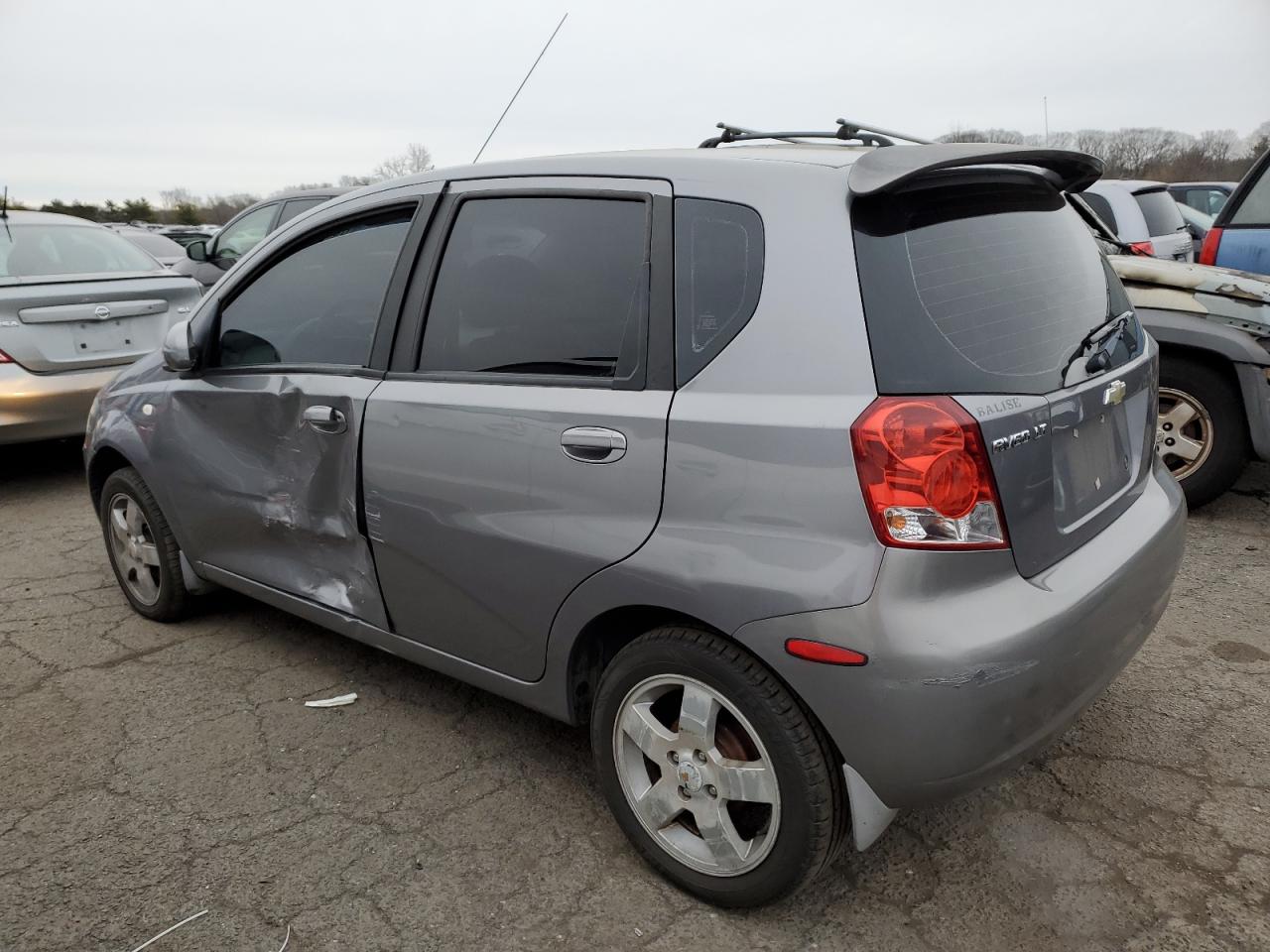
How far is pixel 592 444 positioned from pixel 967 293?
2.82 ft

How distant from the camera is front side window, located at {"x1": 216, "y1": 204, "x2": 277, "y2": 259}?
360 inches

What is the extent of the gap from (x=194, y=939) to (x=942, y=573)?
180cm

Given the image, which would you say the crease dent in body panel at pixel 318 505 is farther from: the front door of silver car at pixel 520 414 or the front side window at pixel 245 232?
the front side window at pixel 245 232

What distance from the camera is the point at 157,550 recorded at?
3703mm

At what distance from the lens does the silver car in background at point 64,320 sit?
5457 millimetres

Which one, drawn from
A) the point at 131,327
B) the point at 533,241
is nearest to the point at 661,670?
the point at 533,241

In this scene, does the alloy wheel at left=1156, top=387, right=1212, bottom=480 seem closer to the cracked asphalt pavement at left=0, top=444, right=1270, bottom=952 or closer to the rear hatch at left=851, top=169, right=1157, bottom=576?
the cracked asphalt pavement at left=0, top=444, right=1270, bottom=952

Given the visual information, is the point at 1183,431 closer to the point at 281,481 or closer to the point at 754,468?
the point at 754,468

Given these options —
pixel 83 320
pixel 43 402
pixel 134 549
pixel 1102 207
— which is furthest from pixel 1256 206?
pixel 43 402

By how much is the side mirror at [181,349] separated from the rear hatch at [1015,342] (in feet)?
7.78

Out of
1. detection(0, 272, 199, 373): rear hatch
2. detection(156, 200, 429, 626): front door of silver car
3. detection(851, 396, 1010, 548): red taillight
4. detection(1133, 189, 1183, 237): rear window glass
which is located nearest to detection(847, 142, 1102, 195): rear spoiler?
detection(851, 396, 1010, 548): red taillight

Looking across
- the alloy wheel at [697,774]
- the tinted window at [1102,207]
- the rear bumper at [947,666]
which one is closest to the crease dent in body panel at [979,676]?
the rear bumper at [947,666]

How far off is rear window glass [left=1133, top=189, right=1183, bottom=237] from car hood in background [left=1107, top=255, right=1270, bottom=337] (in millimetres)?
3130

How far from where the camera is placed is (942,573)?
184 cm
